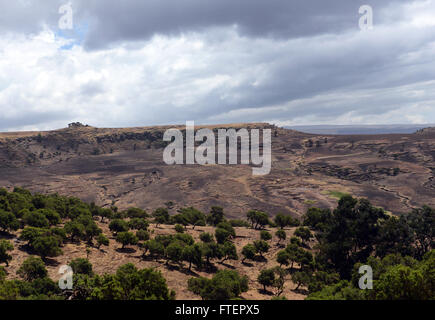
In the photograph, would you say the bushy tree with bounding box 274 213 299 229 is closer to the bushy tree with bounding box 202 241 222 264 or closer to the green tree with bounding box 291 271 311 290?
the bushy tree with bounding box 202 241 222 264

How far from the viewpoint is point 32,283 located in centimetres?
2853

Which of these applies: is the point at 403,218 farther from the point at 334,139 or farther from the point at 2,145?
the point at 2,145

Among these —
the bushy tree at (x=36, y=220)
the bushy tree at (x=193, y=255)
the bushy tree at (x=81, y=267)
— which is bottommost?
Answer: the bushy tree at (x=193, y=255)

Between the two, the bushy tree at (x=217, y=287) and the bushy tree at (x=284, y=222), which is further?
the bushy tree at (x=284, y=222)

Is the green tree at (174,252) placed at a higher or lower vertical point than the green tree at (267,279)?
higher

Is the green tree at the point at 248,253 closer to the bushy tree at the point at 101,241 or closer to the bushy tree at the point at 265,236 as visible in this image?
the bushy tree at the point at 265,236

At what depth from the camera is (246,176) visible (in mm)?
133625

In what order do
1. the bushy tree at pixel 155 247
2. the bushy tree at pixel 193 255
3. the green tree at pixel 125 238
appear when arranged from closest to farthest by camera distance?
the bushy tree at pixel 193 255 < the bushy tree at pixel 155 247 < the green tree at pixel 125 238

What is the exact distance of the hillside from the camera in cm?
10575

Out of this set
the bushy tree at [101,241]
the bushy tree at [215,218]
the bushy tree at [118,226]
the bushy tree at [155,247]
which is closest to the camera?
the bushy tree at [155,247]

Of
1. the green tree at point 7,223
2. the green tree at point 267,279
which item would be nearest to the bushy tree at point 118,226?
the green tree at point 7,223

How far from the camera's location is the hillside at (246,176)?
4163 inches

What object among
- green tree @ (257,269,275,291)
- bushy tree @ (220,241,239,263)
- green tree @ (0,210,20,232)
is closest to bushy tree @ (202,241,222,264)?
bushy tree @ (220,241,239,263)

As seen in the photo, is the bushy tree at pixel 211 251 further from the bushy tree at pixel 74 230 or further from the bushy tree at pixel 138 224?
the bushy tree at pixel 74 230
